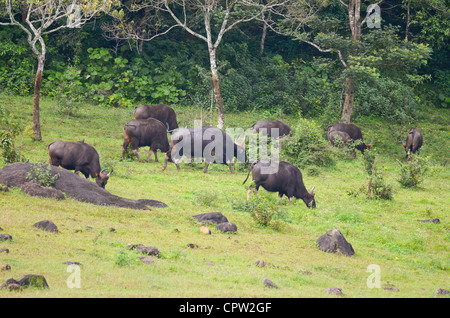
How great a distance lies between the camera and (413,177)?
64.6 feet

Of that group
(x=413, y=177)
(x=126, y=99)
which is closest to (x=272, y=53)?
(x=126, y=99)

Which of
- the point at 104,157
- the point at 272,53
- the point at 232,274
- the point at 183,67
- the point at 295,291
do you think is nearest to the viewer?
the point at 295,291

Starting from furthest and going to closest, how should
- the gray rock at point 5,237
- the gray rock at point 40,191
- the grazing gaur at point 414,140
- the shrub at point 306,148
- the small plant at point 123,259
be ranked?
the grazing gaur at point 414,140
the shrub at point 306,148
the gray rock at point 40,191
the gray rock at point 5,237
the small plant at point 123,259

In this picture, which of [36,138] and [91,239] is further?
[36,138]

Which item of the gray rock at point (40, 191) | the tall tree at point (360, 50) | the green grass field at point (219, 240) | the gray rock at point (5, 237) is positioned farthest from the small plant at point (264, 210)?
the tall tree at point (360, 50)

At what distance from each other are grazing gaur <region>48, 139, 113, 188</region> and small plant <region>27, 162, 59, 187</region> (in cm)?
232

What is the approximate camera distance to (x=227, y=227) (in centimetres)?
1253

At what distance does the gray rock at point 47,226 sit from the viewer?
10594 millimetres

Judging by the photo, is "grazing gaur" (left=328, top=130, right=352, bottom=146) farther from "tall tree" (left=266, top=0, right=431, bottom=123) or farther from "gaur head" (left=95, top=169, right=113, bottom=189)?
"gaur head" (left=95, top=169, right=113, bottom=189)

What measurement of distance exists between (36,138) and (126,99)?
8.25 m

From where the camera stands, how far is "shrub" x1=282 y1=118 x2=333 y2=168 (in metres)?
21.4

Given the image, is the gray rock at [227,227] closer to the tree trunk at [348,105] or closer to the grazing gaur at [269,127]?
the grazing gaur at [269,127]

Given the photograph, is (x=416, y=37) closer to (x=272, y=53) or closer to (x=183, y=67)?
(x=272, y=53)

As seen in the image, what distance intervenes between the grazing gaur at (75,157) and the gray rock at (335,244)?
643 cm
